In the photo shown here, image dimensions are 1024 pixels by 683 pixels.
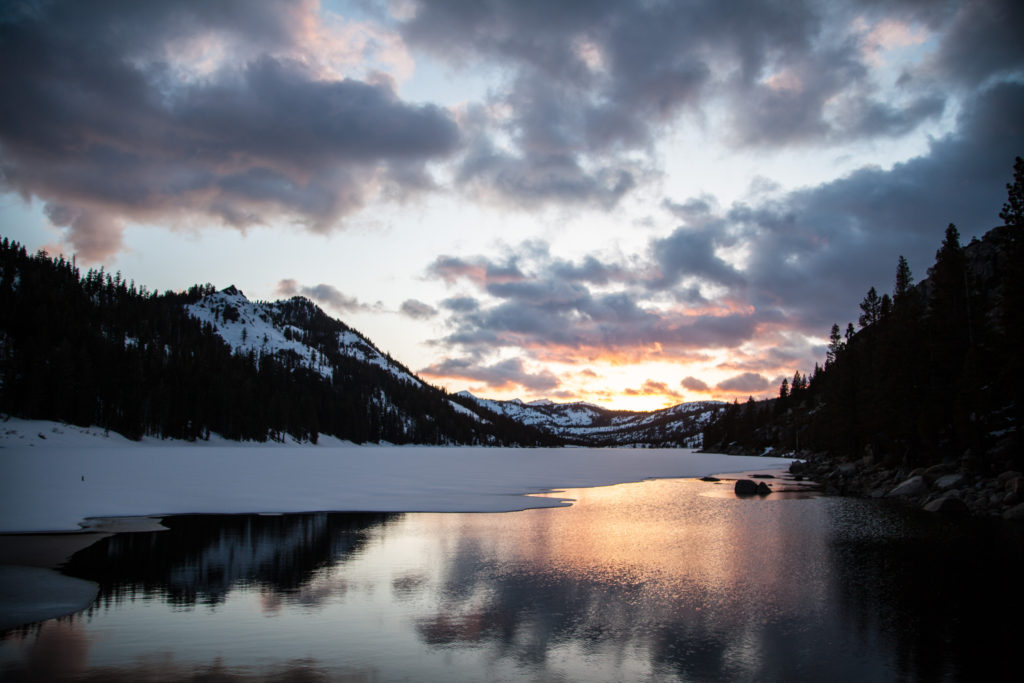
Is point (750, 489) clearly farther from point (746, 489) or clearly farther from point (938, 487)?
point (938, 487)

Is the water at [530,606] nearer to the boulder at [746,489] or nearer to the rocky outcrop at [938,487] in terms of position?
the rocky outcrop at [938,487]

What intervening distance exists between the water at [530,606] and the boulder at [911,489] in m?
15.6

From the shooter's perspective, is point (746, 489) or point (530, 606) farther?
point (746, 489)

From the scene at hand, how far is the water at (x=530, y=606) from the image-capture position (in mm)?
10648

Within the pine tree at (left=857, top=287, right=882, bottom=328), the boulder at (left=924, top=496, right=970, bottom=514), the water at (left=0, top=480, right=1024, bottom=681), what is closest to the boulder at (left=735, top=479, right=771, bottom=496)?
the boulder at (left=924, top=496, right=970, bottom=514)

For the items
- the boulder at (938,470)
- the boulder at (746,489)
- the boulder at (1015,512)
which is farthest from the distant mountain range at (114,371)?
the boulder at (1015,512)

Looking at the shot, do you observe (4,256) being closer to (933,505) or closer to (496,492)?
(496,492)

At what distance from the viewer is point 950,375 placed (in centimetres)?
4591

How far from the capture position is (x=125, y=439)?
10306 centimetres

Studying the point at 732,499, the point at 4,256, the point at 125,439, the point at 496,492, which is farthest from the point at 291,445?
the point at 732,499

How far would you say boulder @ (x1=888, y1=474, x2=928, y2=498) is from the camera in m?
40.6

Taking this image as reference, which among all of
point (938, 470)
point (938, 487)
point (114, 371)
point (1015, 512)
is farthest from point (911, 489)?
point (114, 371)

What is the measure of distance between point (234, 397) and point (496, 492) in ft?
370

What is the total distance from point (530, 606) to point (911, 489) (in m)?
39.6
